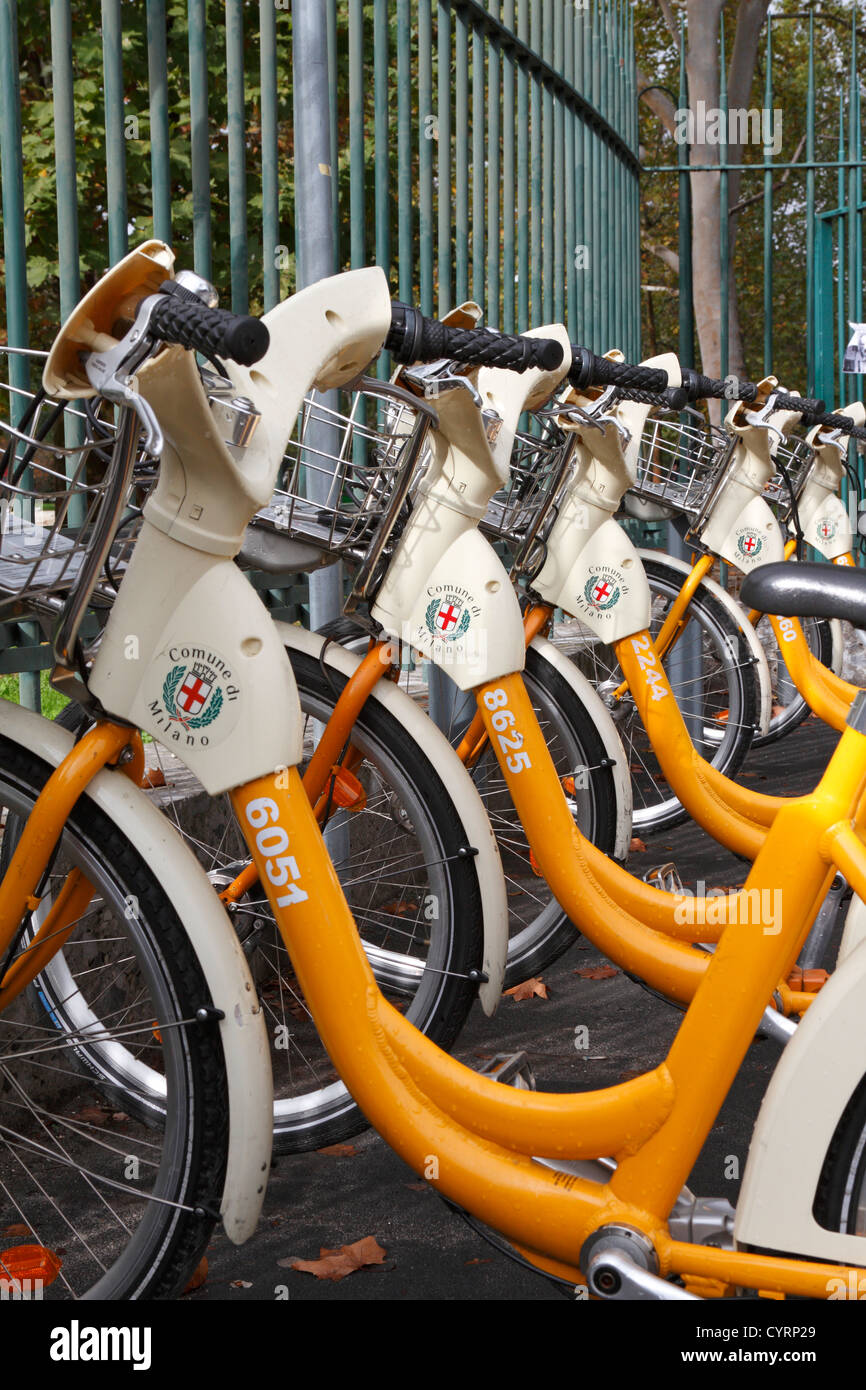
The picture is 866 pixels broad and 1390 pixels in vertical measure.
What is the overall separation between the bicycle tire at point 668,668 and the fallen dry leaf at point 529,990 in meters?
1.11

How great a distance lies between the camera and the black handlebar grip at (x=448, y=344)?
1853 mm

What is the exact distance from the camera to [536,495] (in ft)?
10.1

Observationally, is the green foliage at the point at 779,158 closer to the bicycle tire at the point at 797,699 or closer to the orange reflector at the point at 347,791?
the bicycle tire at the point at 797,699

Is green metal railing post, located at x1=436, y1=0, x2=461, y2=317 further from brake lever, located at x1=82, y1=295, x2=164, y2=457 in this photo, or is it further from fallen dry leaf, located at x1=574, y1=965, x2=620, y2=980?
brake lever, located at x1=82, y1=295, x2=164, y2=457

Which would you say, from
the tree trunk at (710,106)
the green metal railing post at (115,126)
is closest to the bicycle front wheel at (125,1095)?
the green metal railing post at (115,126)

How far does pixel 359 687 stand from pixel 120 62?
145 centimetres

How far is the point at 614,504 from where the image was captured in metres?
3.11

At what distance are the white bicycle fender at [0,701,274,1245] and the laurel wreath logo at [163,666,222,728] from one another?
10 cm

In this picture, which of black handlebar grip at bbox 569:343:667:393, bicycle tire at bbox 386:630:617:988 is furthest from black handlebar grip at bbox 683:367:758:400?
bicycle tire at bbox 386:630:617:988

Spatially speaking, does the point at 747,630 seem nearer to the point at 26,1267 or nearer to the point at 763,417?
the point at 763,417

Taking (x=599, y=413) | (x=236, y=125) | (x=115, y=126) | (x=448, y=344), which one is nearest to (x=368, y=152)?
(x=236, y=125)

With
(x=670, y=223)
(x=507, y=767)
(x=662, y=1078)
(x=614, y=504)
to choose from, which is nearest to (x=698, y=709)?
(x=614, y=504)

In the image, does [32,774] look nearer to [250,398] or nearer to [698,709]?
[250,398]

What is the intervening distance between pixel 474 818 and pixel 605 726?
0.79 metres
